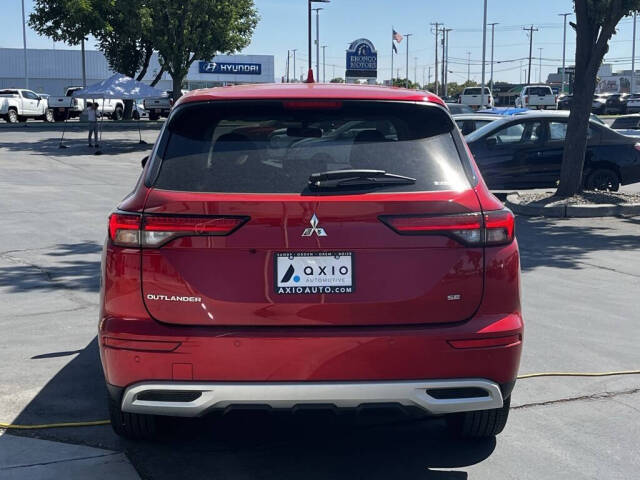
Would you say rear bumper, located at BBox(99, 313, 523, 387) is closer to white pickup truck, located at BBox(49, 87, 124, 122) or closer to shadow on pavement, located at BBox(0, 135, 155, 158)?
shadow on pavement, located at BBox(0, 135, 155, 158)

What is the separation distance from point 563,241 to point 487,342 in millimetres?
7915

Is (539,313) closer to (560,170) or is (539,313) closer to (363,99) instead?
(363,99)

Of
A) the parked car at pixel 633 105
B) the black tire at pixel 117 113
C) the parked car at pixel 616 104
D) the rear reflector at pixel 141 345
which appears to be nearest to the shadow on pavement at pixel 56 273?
the rear reflector at pixel 141 345

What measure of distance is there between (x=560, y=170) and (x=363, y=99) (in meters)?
12.1

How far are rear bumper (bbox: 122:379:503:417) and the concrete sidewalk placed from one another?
1.73 ft

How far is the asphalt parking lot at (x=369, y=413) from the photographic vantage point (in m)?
4.26

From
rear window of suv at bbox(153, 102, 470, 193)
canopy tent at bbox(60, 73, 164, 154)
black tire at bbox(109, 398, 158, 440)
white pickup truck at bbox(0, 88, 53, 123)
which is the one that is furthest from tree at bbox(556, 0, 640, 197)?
white pickup truck at bbox(0, 88, 53, 123)

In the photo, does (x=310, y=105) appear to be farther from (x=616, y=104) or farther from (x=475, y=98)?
(x=616, y=104)

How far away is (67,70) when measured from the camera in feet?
293

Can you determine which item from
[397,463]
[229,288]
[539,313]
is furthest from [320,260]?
[539,313]

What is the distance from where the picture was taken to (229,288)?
370cm

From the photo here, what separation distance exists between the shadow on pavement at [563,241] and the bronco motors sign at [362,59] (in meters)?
24.5

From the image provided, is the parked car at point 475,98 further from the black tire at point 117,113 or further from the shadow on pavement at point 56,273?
the shadow on pavement at point 56,273

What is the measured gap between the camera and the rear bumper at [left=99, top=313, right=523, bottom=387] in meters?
3.69
